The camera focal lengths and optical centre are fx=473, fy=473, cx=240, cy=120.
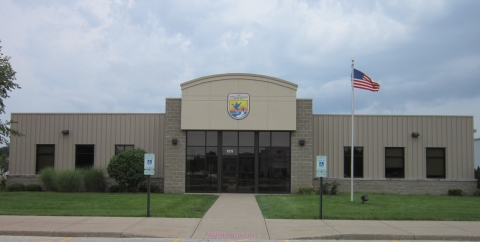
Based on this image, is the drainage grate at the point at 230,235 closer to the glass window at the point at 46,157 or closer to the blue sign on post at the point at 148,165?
the blue sign on post at the point at 148,165

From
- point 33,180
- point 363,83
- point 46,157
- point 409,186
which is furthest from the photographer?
point 46,157

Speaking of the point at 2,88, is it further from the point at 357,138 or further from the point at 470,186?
the point at 470,186

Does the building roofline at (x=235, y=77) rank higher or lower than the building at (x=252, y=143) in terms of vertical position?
higher

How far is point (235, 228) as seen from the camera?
14.3 m

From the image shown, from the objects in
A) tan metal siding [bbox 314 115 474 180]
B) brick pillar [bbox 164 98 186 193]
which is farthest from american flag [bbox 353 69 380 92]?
brick pillar [bbox 164 98 186 193]

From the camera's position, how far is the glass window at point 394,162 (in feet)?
95.6

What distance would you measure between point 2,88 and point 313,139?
17.5 metres

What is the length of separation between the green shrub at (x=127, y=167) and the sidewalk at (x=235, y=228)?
35.4 feet

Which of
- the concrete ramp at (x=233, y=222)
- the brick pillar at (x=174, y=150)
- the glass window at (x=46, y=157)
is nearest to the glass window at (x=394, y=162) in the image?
the concrete ramp at (x=233, y=222)

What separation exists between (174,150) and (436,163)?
16.1 metres

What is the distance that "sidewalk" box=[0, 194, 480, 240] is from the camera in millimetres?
12992

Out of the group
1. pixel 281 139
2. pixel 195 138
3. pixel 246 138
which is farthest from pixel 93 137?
pixel 281 139

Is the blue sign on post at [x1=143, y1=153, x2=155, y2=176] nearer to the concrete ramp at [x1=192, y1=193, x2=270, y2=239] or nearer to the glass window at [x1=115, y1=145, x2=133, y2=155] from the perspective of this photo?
the concrete ramp at [x1=192, y1=193, x2=270, y2=239]

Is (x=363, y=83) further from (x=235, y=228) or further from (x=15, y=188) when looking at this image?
(x=15, y=188)
